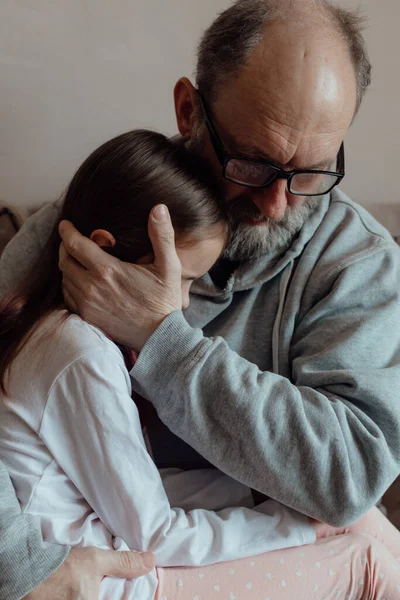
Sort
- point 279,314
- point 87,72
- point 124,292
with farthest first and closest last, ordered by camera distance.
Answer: point 87,72, point 279,314, point 124,292

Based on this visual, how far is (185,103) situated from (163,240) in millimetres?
424

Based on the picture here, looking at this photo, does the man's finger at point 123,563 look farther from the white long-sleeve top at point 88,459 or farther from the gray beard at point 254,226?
the gray beard at point 254,226

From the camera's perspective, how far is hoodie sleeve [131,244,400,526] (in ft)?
3.20

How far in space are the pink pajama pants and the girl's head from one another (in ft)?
1.77

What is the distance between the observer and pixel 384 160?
1.84 meters

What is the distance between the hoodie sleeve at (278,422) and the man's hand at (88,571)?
0.21 meters

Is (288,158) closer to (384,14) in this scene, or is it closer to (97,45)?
(97,45)

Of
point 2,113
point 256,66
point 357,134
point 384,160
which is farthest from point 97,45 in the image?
point 384,160

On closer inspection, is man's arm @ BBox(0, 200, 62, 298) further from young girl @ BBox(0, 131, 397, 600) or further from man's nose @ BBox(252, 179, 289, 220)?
man's nose @ BBox(252, 179, 289, 220)

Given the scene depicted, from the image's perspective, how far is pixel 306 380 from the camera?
110 cm

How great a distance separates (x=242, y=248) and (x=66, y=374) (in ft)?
1.59

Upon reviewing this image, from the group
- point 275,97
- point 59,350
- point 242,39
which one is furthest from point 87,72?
point 59,350

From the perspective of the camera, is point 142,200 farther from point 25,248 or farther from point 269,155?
point 25,248

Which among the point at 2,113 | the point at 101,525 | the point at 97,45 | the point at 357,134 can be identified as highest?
the point at 97,45
